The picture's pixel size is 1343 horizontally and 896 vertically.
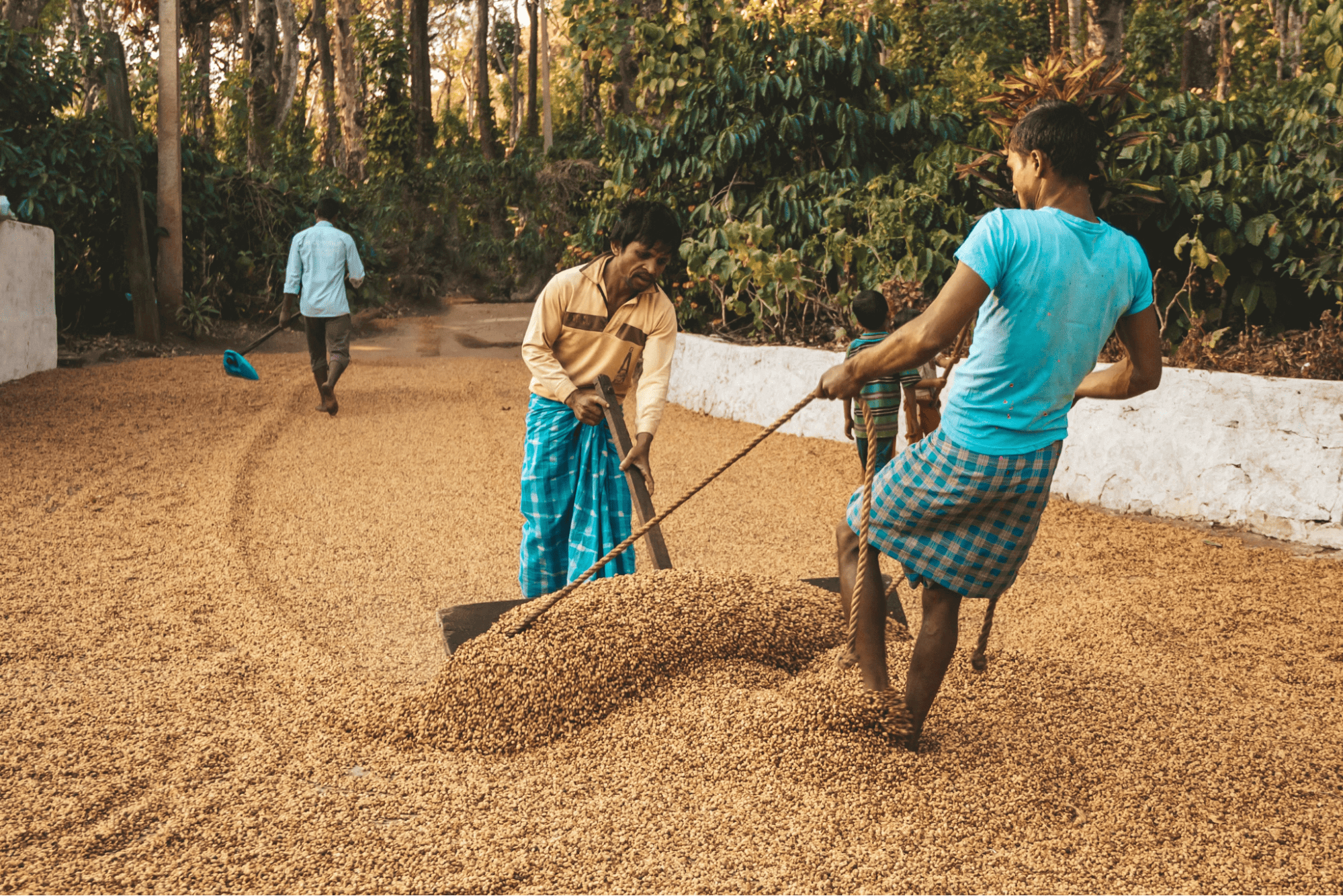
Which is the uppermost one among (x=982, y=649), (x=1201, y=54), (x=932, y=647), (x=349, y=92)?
(x=349, y=92)

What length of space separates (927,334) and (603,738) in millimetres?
1228

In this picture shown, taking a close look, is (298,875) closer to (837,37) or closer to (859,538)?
(859,538)

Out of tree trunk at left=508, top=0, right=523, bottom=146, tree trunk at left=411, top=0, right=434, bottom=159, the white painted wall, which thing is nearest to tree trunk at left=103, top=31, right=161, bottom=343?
tree trunk at left=411, top=0, right=434, bottom=159

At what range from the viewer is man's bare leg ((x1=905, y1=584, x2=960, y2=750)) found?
2197 millimetres

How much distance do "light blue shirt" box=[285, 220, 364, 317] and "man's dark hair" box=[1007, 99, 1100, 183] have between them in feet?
20.9

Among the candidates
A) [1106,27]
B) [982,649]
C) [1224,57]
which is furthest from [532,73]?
[982,649]

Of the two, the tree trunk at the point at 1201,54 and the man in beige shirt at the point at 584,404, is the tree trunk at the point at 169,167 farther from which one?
the tree trunk at the point at 1201,54

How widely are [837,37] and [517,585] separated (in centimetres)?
716

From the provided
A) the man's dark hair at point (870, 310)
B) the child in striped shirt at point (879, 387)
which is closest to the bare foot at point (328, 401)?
the child in striped shirt at point (879, 387)

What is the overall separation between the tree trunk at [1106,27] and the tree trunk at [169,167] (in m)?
9.33

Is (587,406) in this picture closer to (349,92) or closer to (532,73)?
(349,92)

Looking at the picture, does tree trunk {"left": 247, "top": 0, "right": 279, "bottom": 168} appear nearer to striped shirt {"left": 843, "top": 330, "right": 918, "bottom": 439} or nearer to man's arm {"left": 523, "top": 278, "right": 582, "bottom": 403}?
striped shirt {"left": 843, "top": 330, "right": 918, "bottom": 439}

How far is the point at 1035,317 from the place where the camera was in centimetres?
203

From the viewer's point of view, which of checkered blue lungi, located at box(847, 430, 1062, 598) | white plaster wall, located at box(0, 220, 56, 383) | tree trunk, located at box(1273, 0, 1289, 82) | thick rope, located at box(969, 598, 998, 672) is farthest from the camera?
tree trunk, located at box(1273, 0, 1289, 82)
